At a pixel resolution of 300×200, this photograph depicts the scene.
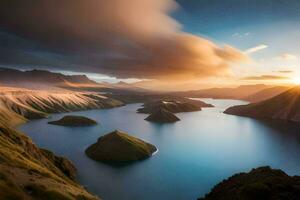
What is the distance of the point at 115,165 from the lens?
172000 mm

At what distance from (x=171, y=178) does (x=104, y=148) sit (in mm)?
61058

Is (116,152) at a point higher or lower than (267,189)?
lower

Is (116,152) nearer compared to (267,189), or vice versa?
(267,189)

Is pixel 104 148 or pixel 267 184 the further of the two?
pixel 104 148

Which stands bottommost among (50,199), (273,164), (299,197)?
(273,164)

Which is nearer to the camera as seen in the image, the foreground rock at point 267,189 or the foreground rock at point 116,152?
the foreground rock at point 267,189

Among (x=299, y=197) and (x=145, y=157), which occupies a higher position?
(x=299, y=197)

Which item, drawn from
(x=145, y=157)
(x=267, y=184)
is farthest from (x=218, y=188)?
(x=145, y=157)

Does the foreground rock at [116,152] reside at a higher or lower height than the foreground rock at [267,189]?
lower

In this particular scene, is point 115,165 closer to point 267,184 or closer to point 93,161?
point 93,161

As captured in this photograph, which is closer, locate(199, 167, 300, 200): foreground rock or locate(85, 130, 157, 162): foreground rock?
locate(199, 167, 300, 200): foreground rock

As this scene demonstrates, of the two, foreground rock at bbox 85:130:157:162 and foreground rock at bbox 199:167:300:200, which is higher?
foreground rock at bbox 199:167:300:200

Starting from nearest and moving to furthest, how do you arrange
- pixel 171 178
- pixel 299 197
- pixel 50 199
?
pixel 50 199, pixel 299 197, pixel 171 178

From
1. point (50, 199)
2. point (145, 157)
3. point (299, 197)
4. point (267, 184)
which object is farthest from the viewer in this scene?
point (145, 157)
